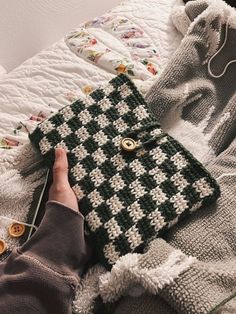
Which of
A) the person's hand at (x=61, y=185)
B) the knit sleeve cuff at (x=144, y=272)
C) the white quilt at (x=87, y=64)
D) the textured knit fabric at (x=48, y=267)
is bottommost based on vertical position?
the knit sleeve cuff at (x=144, y=272)

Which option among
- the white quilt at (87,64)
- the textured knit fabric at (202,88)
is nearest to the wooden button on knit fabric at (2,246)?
the white quilt at (87,64)

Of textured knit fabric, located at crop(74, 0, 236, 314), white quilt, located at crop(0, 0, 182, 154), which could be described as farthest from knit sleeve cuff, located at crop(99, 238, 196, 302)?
white quilt, located at crop(0, 0, 182, 154)

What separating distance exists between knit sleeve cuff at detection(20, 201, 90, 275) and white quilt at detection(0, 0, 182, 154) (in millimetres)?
271

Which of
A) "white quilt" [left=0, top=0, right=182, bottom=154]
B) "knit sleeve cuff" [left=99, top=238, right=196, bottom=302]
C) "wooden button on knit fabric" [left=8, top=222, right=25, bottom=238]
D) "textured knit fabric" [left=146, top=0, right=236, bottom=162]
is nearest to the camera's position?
"knit sleeve cuff" [left=99, top=238, right=196, bottom=302]

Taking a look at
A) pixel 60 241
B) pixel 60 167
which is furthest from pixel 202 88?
pixel 60 241

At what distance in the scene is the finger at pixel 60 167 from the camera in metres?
0.90

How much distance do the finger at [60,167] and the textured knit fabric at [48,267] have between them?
0.07 metres

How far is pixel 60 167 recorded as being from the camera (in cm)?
90

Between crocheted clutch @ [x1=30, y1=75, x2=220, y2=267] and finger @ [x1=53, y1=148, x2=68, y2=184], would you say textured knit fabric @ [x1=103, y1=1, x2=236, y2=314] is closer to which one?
crocheted clutch @ [x1=30, y1=75, x2=220, y2=267]

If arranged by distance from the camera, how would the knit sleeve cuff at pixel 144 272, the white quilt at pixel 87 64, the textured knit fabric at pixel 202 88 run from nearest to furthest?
the knit sleeve cuff at pixel 144 272 < the textured knit fabric at pixel 202 88 < the white quilt at pixel 87 64

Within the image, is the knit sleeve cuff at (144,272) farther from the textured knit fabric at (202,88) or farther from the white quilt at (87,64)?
the white quilt at (87,64)

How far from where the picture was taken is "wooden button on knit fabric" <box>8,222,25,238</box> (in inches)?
34.9

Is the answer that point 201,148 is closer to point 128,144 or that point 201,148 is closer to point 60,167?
point 128,144

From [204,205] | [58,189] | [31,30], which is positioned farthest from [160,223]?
[31,30]
